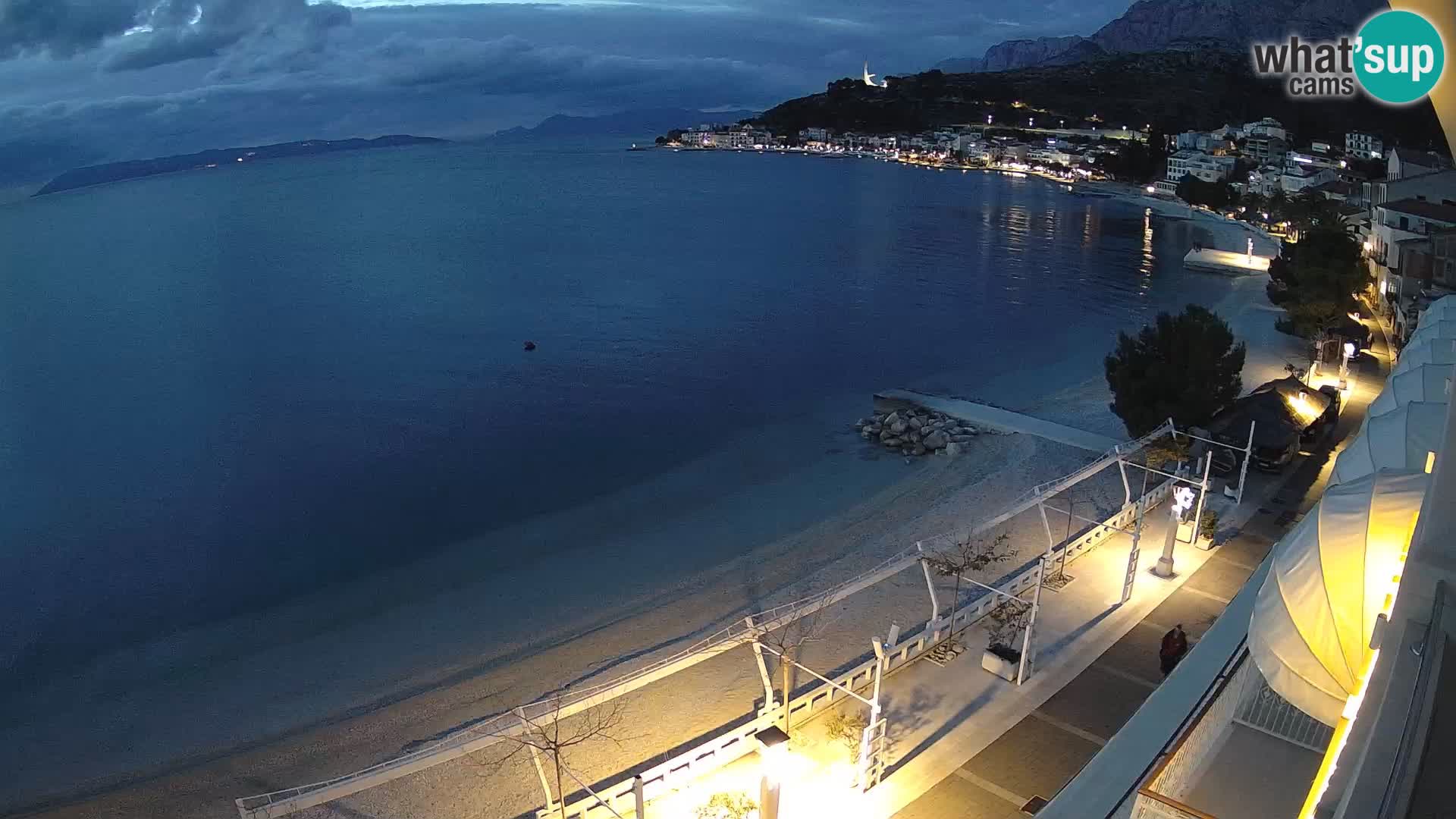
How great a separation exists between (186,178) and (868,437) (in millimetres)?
203142

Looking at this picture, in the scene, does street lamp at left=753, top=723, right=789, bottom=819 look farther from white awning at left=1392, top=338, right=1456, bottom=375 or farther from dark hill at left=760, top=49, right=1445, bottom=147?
dark hill at left=760, top=49, right=1445, bottom=147

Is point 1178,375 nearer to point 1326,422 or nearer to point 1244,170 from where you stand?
point 1326,422

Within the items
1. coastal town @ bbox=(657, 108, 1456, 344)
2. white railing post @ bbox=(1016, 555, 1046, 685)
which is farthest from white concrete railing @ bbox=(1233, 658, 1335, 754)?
coastal town @ bbox=(657, 108, 1456, 344)

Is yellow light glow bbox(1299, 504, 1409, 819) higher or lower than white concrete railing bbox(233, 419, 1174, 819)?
higher

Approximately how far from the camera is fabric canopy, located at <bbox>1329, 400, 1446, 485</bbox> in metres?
11.1

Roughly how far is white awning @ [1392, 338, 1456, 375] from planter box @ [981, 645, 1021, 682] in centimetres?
896

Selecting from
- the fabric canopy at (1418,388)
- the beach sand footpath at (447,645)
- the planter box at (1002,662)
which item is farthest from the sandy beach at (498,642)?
the fabric canopy at (1418,388)

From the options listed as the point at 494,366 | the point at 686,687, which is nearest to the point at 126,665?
the point at 686,687

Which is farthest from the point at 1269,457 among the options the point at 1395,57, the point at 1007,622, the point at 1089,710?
the point at 1089,710

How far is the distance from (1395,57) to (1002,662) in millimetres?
14098

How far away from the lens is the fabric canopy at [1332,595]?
7.40 metres

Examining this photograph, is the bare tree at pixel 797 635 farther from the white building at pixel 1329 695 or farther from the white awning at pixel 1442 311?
the white awning at pixel 1442 311

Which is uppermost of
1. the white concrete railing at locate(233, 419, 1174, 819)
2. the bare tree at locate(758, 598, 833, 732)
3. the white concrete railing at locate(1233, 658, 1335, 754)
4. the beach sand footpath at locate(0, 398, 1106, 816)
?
the white concrete railing at locate(1233, 658, 1335, 754)

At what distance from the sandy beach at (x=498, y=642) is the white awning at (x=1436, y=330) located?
6757 mm
